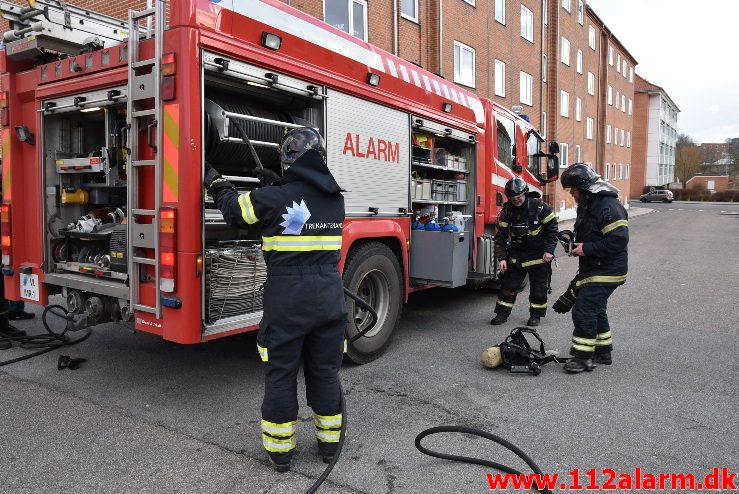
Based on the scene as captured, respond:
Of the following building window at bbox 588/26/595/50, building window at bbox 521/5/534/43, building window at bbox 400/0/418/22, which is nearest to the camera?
building window at bbox 400/0/418/22

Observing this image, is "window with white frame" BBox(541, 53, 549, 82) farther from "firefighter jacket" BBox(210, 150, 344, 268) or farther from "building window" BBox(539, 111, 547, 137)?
"firefighter jacket" BBox(210, 150, 344, 268)

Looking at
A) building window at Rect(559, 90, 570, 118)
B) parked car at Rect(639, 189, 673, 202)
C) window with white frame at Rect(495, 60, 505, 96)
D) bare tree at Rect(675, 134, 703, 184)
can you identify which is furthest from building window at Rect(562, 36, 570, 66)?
bare tree at Rect(675, 134, 703, 184)

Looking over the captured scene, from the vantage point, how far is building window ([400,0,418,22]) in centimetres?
1383

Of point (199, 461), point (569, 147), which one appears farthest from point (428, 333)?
point (569, 147)

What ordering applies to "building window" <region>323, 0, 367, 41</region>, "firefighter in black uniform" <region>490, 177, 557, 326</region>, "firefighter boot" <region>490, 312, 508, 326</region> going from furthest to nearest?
"building window" <region>323, 0, 367, 41</region>, "firefighter boot" <region>490, 312, 508, 326</region>, "firefighter in black uniform" <region>490, 177, 557, 326</region>

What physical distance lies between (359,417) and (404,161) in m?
2.49

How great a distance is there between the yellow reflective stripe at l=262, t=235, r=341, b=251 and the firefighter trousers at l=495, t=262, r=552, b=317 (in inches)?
152

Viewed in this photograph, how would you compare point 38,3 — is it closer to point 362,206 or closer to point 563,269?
point 362,206

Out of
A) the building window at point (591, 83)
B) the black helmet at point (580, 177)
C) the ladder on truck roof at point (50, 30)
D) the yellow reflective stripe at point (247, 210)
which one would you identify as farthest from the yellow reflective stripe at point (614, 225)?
the building window at point (591, 83)

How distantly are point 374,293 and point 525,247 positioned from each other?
7.16 feet

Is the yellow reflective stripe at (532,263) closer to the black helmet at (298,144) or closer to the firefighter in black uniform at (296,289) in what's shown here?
the firefighter in black uniform at (296,289)

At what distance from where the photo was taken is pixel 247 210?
2975 mm

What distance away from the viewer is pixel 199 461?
10.2ft

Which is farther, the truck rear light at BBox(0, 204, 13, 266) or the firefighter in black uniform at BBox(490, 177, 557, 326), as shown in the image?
the firefighter in black uniform at BBox(490, 177, 557, 326)
